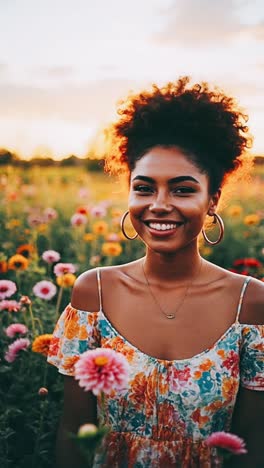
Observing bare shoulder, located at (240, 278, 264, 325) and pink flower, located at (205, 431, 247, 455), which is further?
bare shoulder, located at (240, 278, 264, 325)

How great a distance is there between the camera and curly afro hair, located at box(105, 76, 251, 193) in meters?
1.73

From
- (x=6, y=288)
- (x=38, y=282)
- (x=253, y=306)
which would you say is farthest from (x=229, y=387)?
(x=38, y=282)

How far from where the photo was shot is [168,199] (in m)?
1.67

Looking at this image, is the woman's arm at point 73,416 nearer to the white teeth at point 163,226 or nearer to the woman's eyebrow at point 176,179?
the white teeth at point 163,226

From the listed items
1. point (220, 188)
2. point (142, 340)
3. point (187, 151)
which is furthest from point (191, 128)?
point (142, 340)

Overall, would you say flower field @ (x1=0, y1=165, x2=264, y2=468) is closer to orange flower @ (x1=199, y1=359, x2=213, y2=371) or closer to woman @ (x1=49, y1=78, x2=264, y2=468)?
woman @ (x1=49, y1=78, x2=264, y2=468)

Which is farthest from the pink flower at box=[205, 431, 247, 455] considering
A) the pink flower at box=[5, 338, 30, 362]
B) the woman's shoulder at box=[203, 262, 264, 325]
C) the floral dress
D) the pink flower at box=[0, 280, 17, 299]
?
the pink flower at box=[0, 280, 17, 299]

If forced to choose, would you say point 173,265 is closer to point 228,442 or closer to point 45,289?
point 228,442

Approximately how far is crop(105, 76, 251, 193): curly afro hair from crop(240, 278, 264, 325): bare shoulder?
332 millimetres

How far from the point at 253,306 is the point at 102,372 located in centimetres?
72

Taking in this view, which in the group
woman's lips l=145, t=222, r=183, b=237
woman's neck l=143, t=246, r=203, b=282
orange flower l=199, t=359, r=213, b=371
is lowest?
orange flower l=199, t=359, r=213, b=371

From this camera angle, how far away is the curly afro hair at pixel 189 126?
68.0 inches

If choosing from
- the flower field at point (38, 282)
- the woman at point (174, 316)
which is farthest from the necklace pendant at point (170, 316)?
the flower field at point (38, 282)

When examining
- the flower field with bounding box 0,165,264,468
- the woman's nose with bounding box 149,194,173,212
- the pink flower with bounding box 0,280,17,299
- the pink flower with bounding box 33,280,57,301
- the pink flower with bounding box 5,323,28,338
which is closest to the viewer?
the woman's nose with bounding box 149,194,173,212
